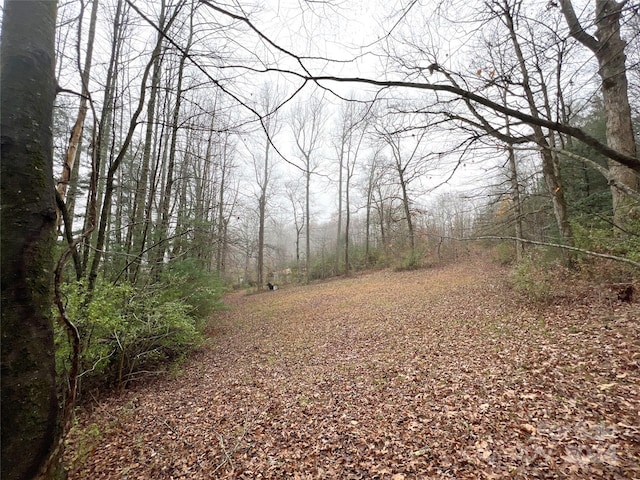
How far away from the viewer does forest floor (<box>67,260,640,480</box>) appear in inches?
87.1

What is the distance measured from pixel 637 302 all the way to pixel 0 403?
22.0ft

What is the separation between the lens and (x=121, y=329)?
378 centimetres

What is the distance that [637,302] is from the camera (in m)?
4.06

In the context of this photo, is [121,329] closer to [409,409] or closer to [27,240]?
[27,240]

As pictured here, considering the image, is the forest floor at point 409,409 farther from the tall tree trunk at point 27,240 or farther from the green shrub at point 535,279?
the tall tree trunk at point 27,240

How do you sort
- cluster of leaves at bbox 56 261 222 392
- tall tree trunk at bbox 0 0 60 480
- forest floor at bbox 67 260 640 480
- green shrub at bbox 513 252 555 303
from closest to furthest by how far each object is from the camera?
tall tree trunk at bbox 0 0 60 480 < forest floor at bbox 67 260 640 480 < cluster of leaves at bbox 56 261 222 392 < green shrub at bbox 513 252 555 303

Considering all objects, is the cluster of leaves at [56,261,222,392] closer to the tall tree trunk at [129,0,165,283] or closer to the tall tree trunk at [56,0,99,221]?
the tall tree trunk at [129,0,165,283]

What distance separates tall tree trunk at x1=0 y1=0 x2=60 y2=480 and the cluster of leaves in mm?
A: 2228

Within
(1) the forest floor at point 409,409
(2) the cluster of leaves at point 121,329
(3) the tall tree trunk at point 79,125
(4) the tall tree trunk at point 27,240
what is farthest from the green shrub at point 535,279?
(3) the tall tree trunk at point 79,125

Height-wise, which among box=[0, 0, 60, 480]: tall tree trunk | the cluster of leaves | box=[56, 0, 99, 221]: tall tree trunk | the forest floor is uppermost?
box=[56, 0, 99, 221]: tall tree trunk

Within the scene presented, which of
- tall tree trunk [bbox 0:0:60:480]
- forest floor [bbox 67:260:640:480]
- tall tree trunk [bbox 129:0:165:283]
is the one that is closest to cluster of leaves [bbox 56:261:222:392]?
forest floor [bbox 67:260:640:480]

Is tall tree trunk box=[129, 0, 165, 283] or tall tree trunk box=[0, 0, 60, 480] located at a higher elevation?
tall tree trunk box=[129, 0, 165, 283]

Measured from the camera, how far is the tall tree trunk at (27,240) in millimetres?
904

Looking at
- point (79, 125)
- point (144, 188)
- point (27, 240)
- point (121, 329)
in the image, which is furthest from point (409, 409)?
point (144, 188)
